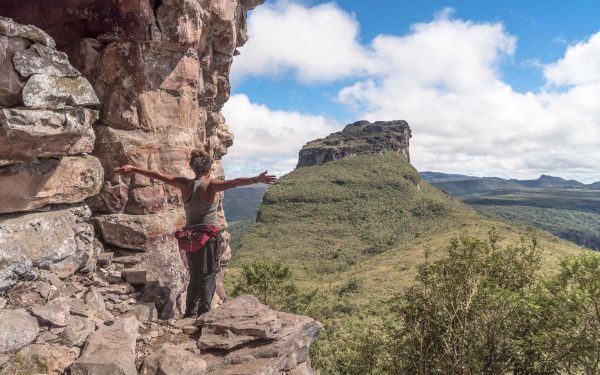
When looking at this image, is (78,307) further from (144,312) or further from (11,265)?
(144,312)

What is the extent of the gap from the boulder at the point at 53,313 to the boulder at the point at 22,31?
13.4 feet

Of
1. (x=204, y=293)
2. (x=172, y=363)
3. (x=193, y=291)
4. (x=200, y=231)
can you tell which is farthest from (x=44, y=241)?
(x=172, y=363)

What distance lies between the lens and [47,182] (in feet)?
22.6

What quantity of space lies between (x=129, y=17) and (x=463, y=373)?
13.1 metres

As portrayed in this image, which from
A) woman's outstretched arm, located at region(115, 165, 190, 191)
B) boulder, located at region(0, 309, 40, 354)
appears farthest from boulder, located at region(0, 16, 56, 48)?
boulder, located at region(0, 309, 40, 354)

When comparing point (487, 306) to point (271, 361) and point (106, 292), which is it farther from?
point (106, 292)

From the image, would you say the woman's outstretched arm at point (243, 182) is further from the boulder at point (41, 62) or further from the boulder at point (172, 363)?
the boulder at point (41, 62)

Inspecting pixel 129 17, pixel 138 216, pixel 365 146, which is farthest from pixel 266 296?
pixel 365 146

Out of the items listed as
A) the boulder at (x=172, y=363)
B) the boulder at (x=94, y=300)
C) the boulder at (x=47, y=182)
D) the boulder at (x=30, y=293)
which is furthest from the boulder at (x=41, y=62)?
the boulder at (x=172, y=363)

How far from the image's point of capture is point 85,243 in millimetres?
7723

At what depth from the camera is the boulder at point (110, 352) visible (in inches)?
200

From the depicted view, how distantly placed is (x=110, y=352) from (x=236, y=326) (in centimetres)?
199

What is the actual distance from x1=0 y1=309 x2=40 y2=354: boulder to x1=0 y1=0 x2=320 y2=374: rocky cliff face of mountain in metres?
0.02

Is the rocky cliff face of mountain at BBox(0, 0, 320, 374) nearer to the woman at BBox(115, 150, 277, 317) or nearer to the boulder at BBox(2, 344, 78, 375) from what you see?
the boulder at BBox(2, 344, 78, 375)
